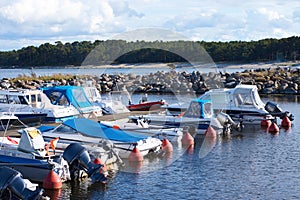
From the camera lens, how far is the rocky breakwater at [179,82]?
196 feet

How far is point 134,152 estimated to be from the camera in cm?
2298

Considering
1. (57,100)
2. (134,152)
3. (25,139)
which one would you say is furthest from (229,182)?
(57,100)

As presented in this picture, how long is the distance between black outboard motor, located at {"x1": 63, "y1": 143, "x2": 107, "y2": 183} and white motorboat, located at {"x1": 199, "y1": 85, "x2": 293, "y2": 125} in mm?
15996

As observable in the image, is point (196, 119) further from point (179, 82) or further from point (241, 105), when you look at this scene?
point (179, 82)

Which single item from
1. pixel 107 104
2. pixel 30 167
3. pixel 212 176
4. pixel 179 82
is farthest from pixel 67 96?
pixel 179 82

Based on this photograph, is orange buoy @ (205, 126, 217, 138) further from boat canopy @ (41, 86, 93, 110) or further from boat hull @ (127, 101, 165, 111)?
boat hull @ (127, 101, 165, 111)

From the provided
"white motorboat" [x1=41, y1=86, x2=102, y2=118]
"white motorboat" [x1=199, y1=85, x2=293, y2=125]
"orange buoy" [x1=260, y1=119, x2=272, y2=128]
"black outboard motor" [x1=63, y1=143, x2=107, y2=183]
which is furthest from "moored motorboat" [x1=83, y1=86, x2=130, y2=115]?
"black outboard motor" [x1=63, y1=143, x2=107, y2=183]

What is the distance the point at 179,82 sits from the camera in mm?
64188

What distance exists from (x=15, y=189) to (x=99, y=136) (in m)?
7.09

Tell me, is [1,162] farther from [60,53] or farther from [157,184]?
[60,53]

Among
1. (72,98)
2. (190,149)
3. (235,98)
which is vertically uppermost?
(72,98)

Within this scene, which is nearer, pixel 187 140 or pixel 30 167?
pixel 30 167

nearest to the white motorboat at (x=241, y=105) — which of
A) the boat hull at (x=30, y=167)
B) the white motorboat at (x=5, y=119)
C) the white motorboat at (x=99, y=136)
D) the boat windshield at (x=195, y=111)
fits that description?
the boat windshield at (x=195, y=111)

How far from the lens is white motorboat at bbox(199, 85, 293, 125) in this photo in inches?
1347
